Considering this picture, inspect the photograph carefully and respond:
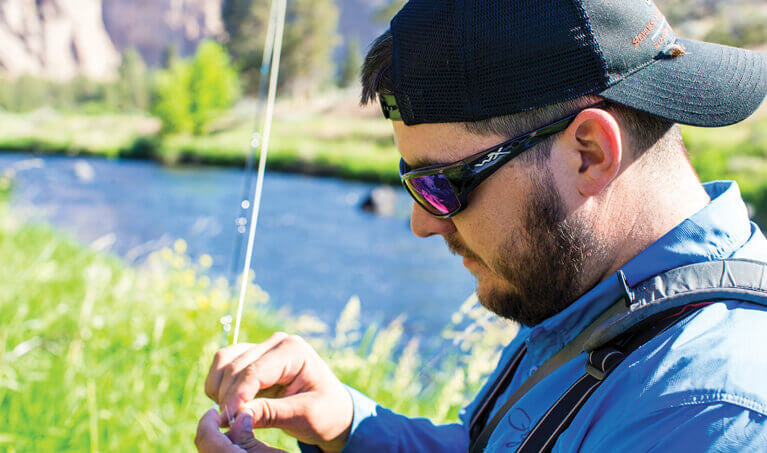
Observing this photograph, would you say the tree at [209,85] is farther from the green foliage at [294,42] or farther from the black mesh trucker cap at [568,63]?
the black mesh trucker cap at [568,63]

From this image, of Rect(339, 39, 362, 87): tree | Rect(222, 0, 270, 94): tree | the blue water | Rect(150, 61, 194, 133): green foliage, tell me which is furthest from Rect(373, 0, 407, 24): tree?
Rect(222, 0, 270, 94): tree

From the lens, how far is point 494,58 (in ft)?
3.42

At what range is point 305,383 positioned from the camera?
1.45m

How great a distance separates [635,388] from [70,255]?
21.4 feet

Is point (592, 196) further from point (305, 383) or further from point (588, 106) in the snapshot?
point (305, 383)

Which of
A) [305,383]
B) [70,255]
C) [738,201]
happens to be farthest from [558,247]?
[70,255]

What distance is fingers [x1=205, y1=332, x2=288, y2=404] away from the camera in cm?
134

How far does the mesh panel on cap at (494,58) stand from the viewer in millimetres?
1005

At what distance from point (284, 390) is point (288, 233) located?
11.1 m

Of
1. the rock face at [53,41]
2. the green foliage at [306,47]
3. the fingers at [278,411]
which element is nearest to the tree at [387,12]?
the fingers at [278,411]

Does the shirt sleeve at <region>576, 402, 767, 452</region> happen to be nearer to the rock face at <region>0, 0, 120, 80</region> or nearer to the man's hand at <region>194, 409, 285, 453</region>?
the man's hand at <region>194, 409, 285, 453</region>

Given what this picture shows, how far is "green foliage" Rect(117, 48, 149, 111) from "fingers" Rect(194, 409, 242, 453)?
33.6m

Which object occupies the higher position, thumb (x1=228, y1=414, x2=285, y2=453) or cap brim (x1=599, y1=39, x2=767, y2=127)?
cap brim (x1=599, y1=39, x2=767, y2=127)

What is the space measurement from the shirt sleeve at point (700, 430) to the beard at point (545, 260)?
1.27ft
